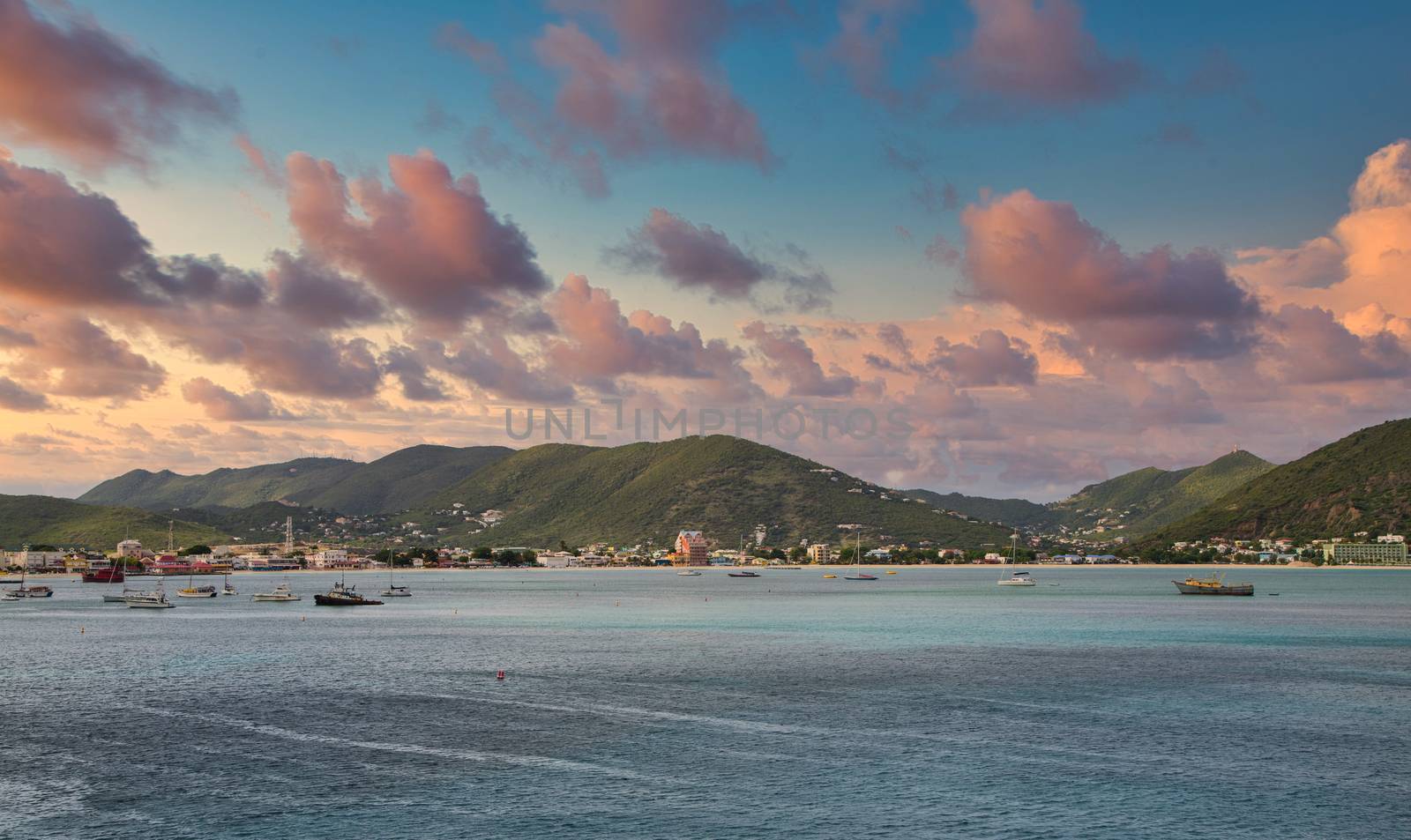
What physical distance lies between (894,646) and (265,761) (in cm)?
7163

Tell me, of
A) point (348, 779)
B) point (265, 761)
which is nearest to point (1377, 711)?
point (348, 779)

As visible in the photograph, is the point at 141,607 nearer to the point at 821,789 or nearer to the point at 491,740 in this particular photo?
the point at 491,740

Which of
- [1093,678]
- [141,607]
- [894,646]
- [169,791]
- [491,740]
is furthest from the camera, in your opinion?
[141,607]

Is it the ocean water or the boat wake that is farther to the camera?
the boat wake

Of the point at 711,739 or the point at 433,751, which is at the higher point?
the point at 433,751

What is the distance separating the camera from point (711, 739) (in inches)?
2340

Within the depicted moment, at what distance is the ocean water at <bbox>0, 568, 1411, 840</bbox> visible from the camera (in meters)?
43.3

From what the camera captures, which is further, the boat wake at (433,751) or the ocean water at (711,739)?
the boat wake at (433,751)

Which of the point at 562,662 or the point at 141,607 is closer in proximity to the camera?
the point at 562,662

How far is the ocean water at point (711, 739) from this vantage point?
43.3 m

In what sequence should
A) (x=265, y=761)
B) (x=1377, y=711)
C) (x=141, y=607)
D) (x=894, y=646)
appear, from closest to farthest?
(x=265, y=761) → (x=1377, y=711) → (x=894, y=646) → (x=141, y=607)

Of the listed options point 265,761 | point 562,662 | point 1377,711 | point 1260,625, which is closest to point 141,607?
point 562,662

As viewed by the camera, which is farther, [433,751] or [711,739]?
[711,739]

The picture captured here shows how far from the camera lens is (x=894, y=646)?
368 feet
